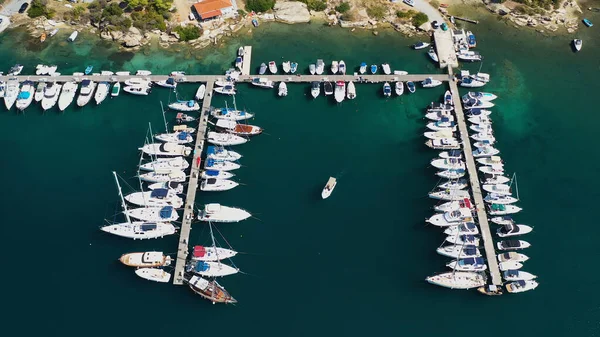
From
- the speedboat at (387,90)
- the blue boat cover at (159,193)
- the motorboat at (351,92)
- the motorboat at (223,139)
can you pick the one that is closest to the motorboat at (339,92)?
the motorboat at (351,92)

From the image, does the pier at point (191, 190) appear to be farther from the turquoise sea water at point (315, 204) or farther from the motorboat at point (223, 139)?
the turquoise sea water at point (315, 204)

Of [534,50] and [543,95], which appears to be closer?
[543,95]

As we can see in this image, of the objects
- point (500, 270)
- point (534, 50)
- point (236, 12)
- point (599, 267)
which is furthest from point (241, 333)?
point (534, 50)

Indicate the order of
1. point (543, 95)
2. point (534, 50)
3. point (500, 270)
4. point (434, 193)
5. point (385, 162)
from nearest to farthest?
point (500, 270) < point (434, 193) < point (385, 162) < point (543, 95) < point (534, 50)

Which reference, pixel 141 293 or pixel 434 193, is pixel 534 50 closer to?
pixel 434 193

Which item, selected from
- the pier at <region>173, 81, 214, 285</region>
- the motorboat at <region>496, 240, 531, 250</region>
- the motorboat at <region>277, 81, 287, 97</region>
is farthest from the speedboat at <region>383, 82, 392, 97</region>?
the motorboat at <region>496, 240, 531, 250</region>

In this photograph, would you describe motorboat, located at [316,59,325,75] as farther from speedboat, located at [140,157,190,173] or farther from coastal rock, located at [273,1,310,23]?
speedboat, located at [140,157,190,173]

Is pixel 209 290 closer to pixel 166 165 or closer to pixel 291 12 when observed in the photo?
pixel 166 165
